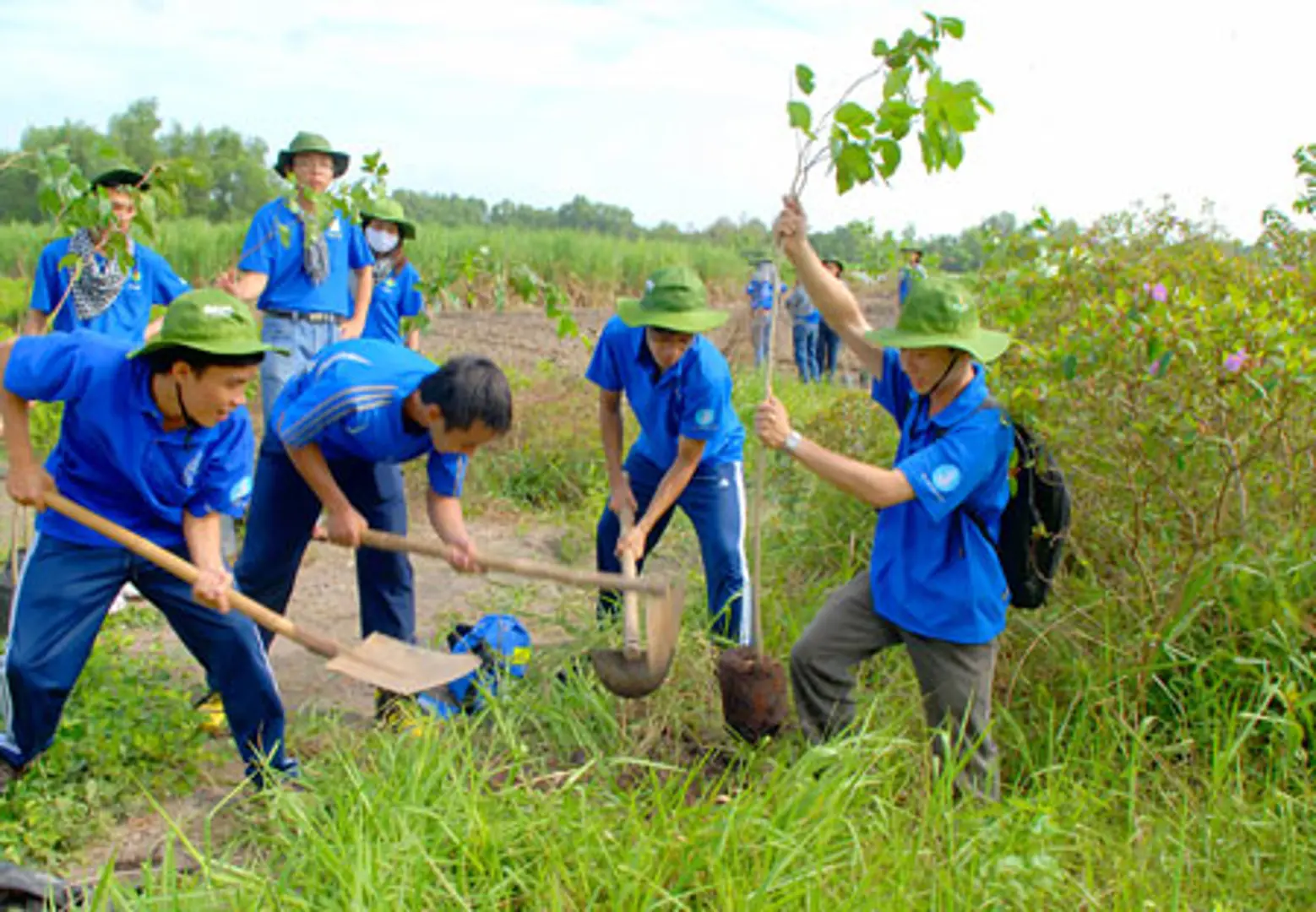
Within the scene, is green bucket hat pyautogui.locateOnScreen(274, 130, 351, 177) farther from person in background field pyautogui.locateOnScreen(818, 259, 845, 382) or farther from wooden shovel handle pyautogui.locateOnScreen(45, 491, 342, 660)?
person in background field pyautogui.locateOnScreen(818, 259, 845, 382)

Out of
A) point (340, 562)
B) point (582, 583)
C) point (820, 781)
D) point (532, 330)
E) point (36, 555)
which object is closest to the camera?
point (820, 781)

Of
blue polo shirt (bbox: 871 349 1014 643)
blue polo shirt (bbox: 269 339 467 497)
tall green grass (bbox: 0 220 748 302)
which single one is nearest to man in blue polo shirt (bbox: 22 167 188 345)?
blue polo shirt (bbox: 269 339 467 497)

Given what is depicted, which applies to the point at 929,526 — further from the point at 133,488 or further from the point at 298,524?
the point at 133,488

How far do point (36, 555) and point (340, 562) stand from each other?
3045mm

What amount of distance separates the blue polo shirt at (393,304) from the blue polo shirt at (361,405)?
2.31m

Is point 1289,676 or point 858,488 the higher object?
point 858,488

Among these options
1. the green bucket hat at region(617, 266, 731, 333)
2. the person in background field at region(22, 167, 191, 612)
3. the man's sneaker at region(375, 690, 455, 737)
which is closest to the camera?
the man's sneaker at region(375, 690, 455, 737)

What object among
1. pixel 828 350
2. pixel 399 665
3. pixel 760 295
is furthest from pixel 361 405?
pixel 828 350

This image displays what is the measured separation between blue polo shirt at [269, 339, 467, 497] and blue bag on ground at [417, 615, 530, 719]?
0.74 meters

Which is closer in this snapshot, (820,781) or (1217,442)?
(820,781)

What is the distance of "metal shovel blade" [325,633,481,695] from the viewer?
3320 mm

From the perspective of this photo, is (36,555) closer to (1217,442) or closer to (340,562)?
(340,562)

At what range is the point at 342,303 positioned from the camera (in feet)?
18.0

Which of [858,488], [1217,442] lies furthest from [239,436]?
[1217,442]
